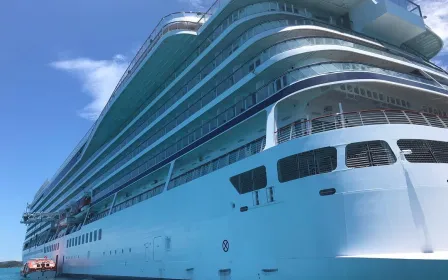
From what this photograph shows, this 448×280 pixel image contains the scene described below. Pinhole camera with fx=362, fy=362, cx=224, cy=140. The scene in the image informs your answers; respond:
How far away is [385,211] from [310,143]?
298 centimetres

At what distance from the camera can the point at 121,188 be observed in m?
27.8

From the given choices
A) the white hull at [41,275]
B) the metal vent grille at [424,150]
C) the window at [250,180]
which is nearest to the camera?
the metal vent grille at [424,150]

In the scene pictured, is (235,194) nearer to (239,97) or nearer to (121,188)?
(239,97)

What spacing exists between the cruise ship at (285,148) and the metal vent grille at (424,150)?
0.04m

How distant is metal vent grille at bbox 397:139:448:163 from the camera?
10.9 m

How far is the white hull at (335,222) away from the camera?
9.84 metres

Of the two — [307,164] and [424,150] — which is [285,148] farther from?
[424,150]

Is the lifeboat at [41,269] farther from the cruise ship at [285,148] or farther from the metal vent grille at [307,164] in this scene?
the metal vent grille at [307,164]

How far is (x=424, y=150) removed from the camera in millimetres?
11164

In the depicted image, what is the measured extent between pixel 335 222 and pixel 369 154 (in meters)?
2.32

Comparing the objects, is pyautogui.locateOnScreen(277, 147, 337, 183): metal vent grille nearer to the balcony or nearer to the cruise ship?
the cruise ship

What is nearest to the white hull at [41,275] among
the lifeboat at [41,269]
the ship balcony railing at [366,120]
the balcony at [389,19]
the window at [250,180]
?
the lifeboat at [41,269]

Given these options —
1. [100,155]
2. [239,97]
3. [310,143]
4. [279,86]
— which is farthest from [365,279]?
[100,155]

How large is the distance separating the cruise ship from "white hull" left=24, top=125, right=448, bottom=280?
0.12ft
